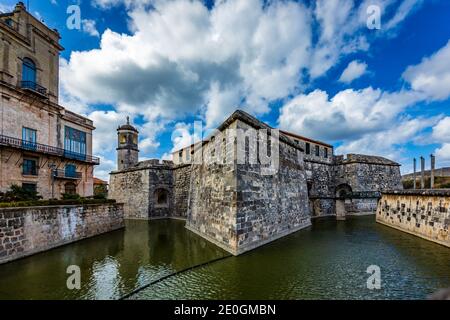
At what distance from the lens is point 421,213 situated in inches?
440

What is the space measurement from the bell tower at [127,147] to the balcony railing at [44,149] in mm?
6742

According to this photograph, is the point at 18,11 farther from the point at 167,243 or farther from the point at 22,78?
the point at 167,243

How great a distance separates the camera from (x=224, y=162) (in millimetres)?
10391

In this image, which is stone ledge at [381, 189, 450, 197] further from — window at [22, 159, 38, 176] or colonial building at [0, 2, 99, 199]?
window at [22, 159, 38, 176]

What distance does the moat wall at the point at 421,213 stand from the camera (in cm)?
945

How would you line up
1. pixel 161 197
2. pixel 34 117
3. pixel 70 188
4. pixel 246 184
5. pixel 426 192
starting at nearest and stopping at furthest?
pixel 246 184
pixel 426 192
pixel 34 117
pixel 70 188
pixel 161 197

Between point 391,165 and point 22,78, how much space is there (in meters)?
33.5

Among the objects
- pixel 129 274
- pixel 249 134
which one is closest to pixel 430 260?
pixel 249 134

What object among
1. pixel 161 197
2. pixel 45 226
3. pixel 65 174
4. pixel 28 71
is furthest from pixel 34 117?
pixel 161 197

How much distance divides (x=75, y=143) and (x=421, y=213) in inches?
935

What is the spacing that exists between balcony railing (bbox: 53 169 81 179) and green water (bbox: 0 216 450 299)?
29.4ft

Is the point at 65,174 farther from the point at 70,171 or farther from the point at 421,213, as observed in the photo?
the point at 421,213

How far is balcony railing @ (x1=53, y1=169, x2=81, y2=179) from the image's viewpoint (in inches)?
645

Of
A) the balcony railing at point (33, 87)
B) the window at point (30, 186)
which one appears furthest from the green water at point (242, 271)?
the balcony railing at point (33, 87)
